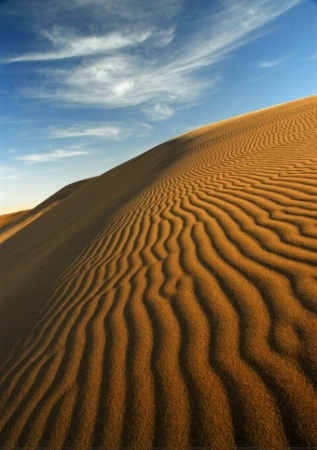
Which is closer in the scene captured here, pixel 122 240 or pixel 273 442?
pixel 273 442

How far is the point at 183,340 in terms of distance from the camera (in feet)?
6.79

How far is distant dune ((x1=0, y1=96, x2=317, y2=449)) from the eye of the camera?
4.87ft

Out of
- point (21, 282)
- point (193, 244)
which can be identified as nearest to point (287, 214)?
point (193, 244)

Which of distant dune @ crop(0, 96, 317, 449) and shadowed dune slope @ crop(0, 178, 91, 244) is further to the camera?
shadowed dune slope @ crop(0, 178, 91, 244)

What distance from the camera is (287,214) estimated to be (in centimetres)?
339

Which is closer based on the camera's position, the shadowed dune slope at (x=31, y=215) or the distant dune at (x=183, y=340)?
the distant dune at (x=183, y=340)

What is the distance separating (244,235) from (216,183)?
9.53 feet

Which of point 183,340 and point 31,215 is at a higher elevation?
point 183,340

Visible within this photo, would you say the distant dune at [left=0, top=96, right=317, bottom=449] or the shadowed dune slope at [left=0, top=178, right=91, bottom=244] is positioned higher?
the distant dune at [left=0, top=96, right=317, bottom=449]

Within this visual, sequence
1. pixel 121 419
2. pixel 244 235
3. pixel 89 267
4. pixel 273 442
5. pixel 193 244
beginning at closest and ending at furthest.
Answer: pixel 273 442 → pixel 121 419 → pixel 244 235 → pixel 193 244 → pixel 89 267

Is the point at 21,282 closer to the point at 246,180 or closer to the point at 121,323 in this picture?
the point at 121,323

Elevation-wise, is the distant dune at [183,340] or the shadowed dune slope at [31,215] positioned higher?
the distant dune at [183,340]

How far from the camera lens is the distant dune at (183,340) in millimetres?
1485

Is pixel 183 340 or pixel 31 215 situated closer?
pixel 183 340
